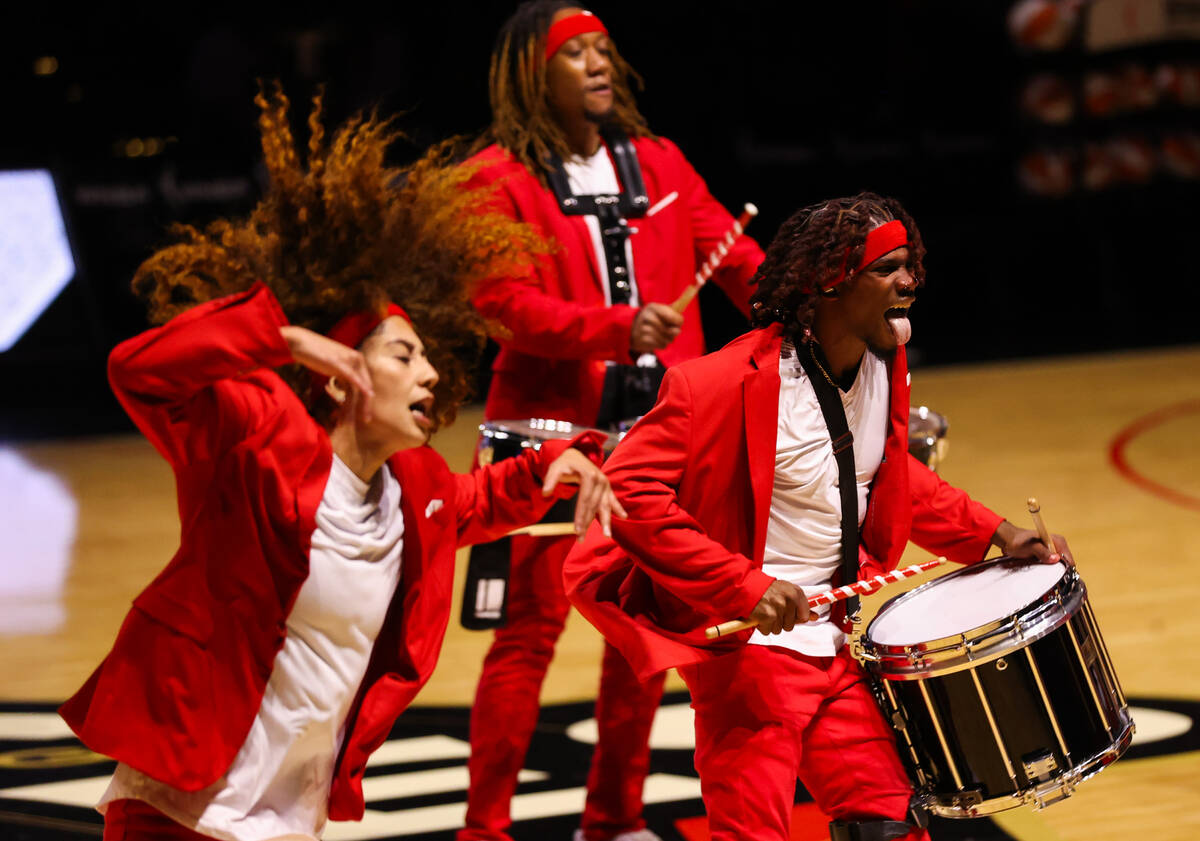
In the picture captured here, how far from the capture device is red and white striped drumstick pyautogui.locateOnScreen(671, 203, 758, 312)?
3400mm

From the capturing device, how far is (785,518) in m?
2.84

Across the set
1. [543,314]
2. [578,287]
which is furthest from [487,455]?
[578,287]

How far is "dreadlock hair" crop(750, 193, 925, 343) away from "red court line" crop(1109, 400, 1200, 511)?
13.8 ft

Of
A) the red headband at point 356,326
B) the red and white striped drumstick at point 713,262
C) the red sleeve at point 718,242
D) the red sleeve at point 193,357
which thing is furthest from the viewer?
the red sleeve at point 718,242

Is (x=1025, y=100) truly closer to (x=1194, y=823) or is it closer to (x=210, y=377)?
(x=1194, y=823)

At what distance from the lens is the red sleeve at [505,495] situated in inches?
108

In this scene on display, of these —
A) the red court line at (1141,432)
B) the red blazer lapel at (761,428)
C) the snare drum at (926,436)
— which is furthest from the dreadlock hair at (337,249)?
the red court line at (1141,432)

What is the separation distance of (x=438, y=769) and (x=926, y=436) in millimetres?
1665

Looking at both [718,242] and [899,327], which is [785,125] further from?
[899,327]

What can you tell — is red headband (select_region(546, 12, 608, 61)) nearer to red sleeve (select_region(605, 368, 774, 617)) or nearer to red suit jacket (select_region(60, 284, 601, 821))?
red sleeve (select_region(605, 368, 774, 617))

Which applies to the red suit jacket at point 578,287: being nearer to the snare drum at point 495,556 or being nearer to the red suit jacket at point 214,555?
the snare drum at point 495,556

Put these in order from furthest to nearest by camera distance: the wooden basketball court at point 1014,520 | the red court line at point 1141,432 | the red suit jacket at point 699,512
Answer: the red court line at point 1141,432
the wooden basketball court at point 1014,520
the red suit jacket at point 699,512

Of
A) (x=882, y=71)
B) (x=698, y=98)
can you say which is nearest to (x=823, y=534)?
(x=698, y=98)

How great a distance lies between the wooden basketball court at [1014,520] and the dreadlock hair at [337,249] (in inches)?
64.2
